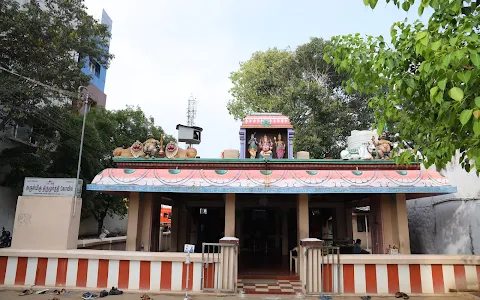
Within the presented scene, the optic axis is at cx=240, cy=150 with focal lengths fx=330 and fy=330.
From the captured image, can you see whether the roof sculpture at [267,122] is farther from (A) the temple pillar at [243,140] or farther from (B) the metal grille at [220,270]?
(B) the metal grille at [220,270]

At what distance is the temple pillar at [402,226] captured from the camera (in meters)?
9.91

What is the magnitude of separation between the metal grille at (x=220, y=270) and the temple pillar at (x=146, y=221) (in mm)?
3830

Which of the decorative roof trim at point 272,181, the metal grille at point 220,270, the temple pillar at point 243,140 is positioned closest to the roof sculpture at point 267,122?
the temple pillar at point 243,140

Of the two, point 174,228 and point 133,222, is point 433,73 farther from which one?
point 174,228

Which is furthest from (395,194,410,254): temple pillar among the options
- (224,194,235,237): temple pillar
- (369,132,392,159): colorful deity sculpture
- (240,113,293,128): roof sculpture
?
(224,194,235,237): temple pillar

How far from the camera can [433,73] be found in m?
3.72

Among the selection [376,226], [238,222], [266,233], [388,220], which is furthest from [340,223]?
[238,222]

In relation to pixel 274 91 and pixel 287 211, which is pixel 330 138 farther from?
pixel 287 211

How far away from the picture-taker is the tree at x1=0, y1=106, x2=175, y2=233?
1524 cm

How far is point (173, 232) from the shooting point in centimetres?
1471

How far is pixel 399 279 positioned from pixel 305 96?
→ 49.3 feet

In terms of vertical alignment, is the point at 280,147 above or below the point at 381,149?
above

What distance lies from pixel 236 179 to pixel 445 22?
22.0 ft

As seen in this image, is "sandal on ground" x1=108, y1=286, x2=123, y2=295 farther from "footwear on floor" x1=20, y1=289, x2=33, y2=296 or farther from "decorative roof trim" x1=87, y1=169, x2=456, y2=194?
"decorative roof trim" x1=87, y1=169, x2=456, y2=194
